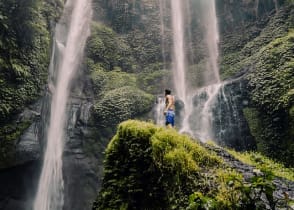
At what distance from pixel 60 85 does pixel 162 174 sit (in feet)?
42.2

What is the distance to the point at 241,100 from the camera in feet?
49.2

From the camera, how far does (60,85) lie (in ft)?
57.4

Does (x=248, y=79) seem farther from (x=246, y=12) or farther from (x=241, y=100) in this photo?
(x=246, y=12)

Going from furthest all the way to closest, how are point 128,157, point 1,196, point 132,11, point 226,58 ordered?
point 132,11 → point 226,58 → point 1,196 → point 128,157

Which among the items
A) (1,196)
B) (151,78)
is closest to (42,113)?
(1,196)

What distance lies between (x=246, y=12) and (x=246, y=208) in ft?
58.4

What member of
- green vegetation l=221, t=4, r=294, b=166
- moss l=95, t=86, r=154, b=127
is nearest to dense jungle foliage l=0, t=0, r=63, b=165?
moss l=95, t=86, r=154, b=127

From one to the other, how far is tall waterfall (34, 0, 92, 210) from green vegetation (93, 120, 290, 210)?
27.3 ft

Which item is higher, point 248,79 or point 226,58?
point 226,58

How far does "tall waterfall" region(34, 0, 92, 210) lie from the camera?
567 inches

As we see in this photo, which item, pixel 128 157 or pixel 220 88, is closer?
pixel 128 157

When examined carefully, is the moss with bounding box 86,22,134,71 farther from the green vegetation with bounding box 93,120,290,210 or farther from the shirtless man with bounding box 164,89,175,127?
the green vegetation with bounding box 93,120,290,210

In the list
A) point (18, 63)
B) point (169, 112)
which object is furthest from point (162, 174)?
point (18, 63)

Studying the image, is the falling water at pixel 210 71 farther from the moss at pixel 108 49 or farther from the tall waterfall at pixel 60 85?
the tall waterfall at pixel 60 85
